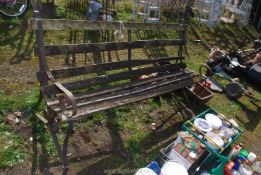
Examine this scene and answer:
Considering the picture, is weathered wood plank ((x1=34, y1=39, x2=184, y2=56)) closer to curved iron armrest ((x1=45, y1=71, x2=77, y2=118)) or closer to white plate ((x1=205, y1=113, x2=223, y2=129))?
curved iron armrest ((x1=45, y1=71, x2=77, y2=118))

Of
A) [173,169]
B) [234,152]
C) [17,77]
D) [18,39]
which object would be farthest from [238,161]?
[18,39]

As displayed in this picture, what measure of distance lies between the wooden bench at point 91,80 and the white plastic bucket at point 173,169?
130 centimetres

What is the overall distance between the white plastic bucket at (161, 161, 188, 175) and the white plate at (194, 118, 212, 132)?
113 centimetres

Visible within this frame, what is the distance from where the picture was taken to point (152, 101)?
651 centimetres

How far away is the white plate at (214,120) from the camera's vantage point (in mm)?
5469

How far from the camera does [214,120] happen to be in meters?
5.54

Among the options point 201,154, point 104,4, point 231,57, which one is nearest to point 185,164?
point 201,154

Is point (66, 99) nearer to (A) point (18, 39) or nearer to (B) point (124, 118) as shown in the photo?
(B) point (124, 118)

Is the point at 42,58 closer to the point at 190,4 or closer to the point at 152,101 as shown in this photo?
the point at 152,101

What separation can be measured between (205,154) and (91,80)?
7.39ft

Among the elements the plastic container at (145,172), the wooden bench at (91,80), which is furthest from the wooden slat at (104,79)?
the plastic container at (145,172)

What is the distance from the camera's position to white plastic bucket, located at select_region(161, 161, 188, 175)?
4242 mm

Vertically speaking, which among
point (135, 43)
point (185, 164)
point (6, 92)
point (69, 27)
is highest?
point (69, 27)

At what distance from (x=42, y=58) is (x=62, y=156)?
4.92 feet
